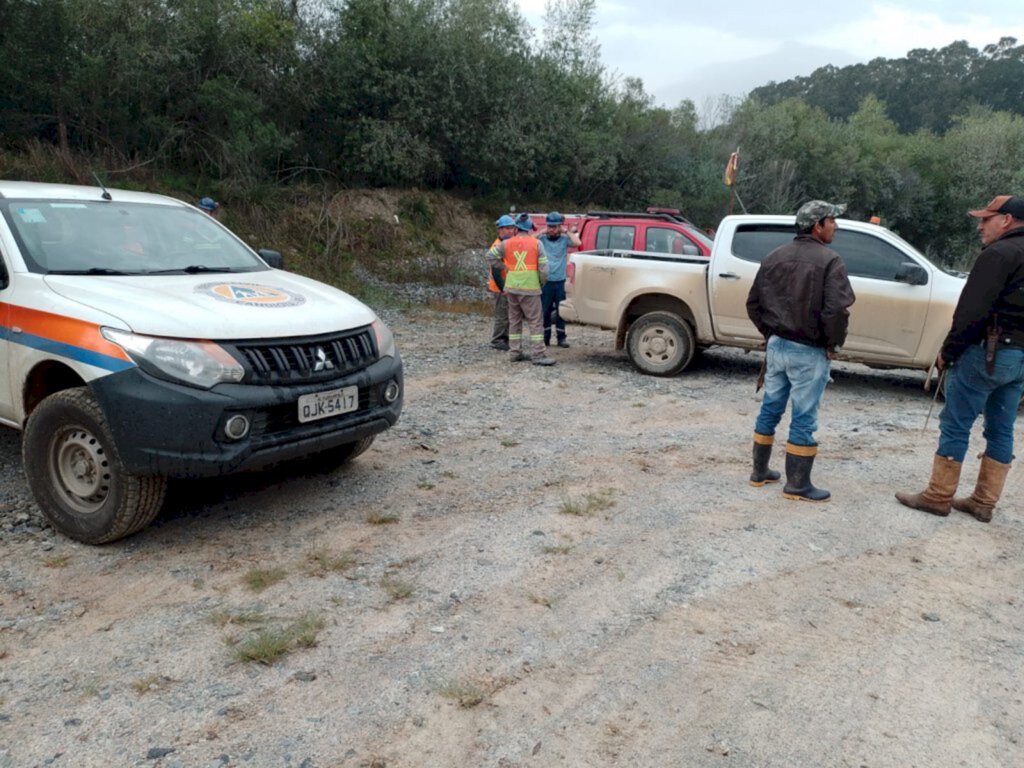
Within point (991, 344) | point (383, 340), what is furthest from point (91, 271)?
point (991, 344)

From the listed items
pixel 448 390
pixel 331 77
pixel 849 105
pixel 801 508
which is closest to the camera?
A: pixel 801 508

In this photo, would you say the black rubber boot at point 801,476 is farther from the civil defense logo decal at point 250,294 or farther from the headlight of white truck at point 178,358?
the headlight of white truck at point 178,358

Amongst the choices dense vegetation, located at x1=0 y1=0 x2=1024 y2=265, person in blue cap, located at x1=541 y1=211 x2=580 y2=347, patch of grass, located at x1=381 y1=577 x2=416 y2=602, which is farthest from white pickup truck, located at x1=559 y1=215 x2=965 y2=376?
dense vegetation, located at x1=0 y1=0 x2=1024 y2=265

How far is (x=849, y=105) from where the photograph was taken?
252 ft

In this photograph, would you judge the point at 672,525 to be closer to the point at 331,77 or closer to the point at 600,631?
the point at 600,631

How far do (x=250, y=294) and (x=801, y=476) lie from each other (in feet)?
11.8

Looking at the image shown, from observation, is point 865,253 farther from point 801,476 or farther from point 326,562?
point 326,562

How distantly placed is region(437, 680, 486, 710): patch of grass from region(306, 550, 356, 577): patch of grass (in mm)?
1139

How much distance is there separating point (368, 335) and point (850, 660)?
10.1 ft

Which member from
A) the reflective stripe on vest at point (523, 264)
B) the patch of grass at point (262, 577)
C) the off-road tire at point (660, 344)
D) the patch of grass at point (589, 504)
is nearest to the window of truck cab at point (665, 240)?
the off-road tire at point (660, 344)

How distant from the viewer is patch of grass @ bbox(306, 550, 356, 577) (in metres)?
4.01

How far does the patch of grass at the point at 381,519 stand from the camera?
15.2ft

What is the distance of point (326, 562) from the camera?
13.4ft

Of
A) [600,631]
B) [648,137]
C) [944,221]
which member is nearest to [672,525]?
[600,631]
